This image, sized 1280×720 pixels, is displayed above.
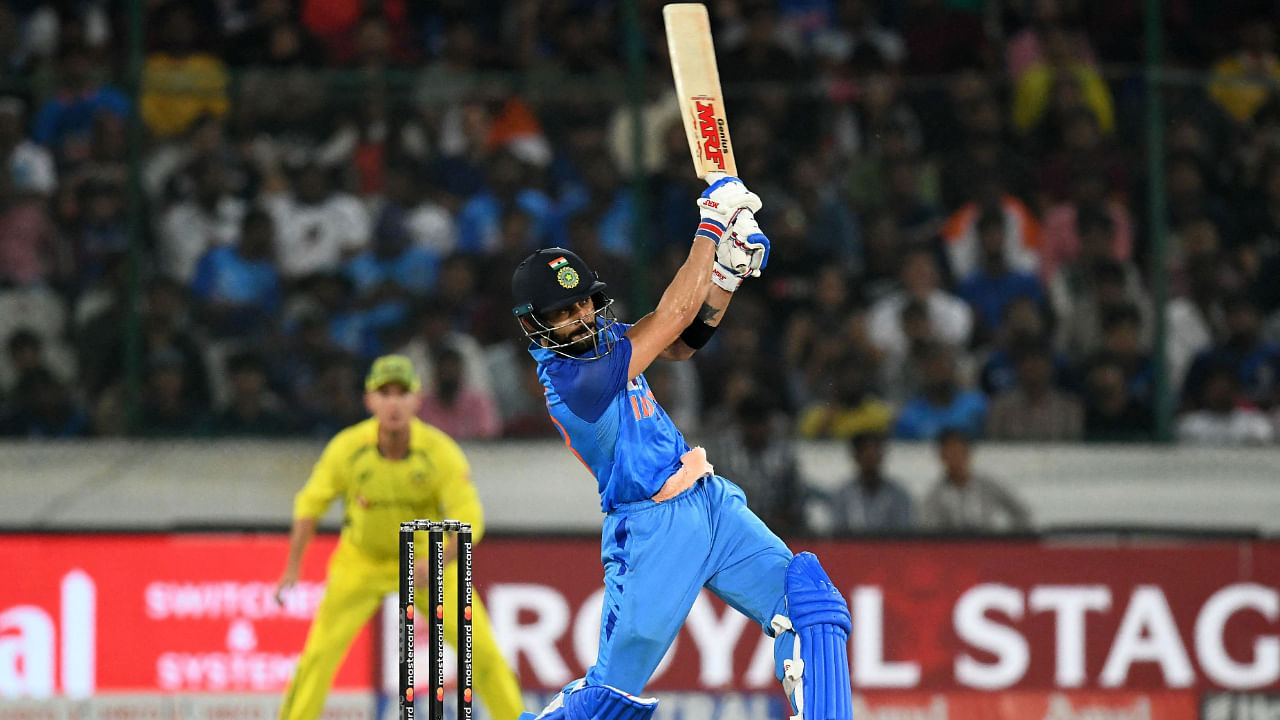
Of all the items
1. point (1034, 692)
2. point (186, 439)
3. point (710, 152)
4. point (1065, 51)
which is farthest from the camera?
point (1065, 51)

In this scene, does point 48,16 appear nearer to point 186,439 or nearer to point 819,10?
point 186,439

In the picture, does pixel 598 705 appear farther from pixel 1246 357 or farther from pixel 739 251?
pixel 1246 357

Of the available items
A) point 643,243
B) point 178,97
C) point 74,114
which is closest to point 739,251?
point 643,243

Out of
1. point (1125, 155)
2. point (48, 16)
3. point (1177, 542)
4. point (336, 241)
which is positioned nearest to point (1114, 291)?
point (1125, 155)

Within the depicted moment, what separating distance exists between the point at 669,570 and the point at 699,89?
185cm

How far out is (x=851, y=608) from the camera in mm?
9492

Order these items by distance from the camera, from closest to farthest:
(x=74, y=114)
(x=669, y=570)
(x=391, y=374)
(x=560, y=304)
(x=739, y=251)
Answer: (x=560, y=304) → (x=669, y=570) → (x=739, y=251) → (x=391, y=374) → (x=74, y=114)

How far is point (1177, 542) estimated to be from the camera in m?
9.59

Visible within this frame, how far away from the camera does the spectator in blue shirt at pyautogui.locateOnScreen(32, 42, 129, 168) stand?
403 inches

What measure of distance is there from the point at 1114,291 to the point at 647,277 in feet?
8.84

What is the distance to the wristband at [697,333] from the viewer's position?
247 inches

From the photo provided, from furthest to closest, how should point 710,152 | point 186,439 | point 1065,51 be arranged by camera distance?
point 1065,51 < point 186,439 < point 710,152

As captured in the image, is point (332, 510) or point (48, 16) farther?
point (48, 16)

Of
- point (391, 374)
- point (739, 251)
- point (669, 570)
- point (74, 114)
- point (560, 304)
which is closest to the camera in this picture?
point (560, 304)
